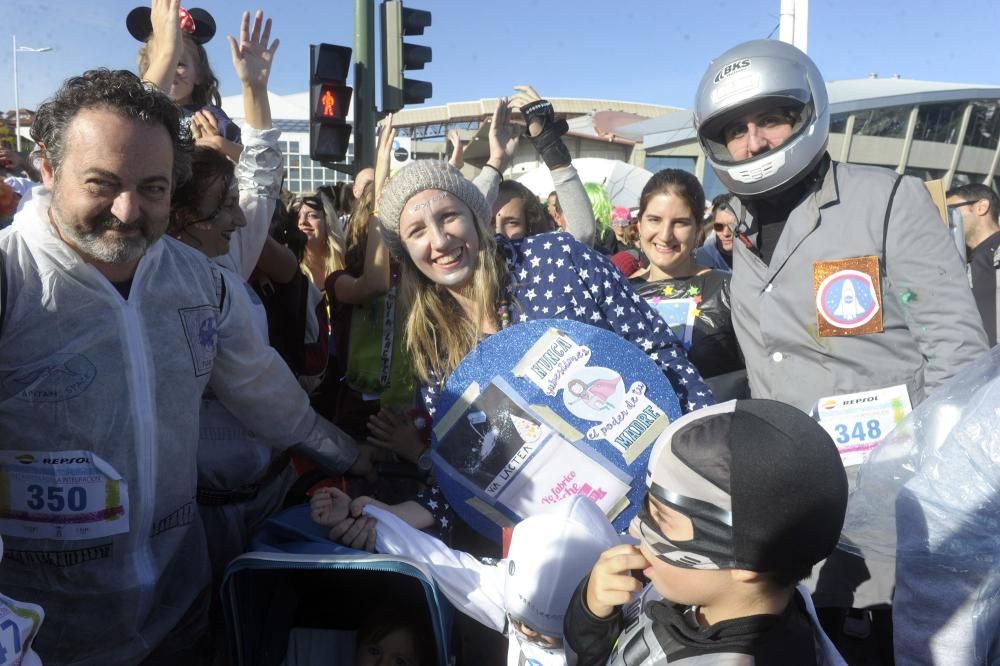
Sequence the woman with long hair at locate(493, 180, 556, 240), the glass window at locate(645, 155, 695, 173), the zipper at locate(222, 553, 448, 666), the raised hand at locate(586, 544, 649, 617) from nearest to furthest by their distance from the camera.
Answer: the raised hand at locate(586, 544, 649, 617) → the zipper at locate(222, 553, 448, 666) → the woman with long hair at locate(493, 180, 556, 240) → the glass window at locate(645, 155, 695, 173)

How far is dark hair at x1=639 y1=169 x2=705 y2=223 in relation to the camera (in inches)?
157

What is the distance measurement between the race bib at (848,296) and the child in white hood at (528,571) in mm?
1130

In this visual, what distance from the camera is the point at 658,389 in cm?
220

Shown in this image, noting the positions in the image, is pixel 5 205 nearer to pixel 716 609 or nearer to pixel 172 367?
pixel 172 367

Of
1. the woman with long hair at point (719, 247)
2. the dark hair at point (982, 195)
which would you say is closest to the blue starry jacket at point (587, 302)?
the woman with long hair at point (719, 247)

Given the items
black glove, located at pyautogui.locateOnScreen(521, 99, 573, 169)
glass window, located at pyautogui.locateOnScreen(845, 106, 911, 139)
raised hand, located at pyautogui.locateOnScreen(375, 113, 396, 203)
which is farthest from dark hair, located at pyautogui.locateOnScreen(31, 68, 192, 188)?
glass window, located at pyautogui.locateOnScreen(845, 106, 911, 139)

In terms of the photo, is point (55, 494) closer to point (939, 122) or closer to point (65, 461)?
point (65, 461)

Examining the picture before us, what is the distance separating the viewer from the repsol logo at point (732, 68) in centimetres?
259

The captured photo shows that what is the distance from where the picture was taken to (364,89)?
6.73 metres

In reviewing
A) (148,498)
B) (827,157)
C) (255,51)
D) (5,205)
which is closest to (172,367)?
(148,498)

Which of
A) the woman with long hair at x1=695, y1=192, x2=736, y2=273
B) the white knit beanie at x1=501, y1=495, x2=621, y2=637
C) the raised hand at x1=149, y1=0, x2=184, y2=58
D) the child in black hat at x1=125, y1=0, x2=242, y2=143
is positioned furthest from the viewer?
the woman with long hair at x1=695, y1=192, x2=736, y2=273

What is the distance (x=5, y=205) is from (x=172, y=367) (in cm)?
120

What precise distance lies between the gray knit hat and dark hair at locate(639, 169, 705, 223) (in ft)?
5.38

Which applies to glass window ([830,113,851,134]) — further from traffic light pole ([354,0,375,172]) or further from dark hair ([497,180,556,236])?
dark hair ([497,180,556,236])
